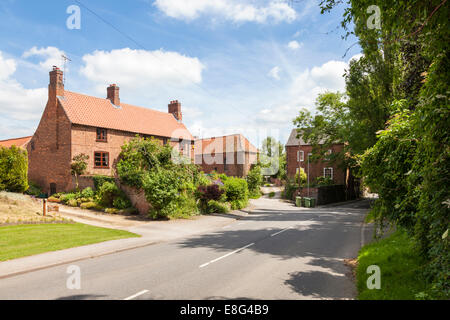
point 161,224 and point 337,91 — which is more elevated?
point 337,91

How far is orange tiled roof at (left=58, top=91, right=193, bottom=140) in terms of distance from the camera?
28006mm

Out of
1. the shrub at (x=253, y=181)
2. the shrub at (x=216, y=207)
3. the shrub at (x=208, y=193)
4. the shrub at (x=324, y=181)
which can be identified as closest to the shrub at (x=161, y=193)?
the shrub at (x=208, y=193)

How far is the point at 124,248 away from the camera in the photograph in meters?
11.1

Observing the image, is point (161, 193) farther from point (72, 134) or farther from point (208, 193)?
point (72, 134)

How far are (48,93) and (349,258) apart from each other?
2994 centimetres

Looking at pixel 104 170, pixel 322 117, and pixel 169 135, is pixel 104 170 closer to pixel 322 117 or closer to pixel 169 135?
pixel 169 135

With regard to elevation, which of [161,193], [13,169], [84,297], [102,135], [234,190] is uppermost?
[102,135]

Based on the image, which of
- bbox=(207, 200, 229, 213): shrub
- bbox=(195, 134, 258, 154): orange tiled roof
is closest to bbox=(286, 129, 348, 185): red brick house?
bbox=(195, 134, 258, 154): orange tiled roof

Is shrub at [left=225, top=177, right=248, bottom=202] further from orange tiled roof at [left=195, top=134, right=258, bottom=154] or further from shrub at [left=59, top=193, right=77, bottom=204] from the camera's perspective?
orange tiled roof at [left=195, top=134, right=258, bottom=154]

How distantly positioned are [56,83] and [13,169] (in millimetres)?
10446

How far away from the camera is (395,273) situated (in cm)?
679

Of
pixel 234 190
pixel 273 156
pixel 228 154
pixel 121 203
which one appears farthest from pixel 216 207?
pixel 273 156
